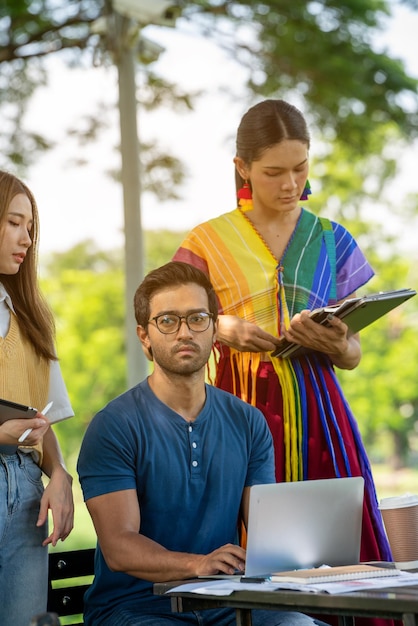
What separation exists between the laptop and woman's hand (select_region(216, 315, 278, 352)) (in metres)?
0.64

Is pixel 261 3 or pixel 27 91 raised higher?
pixel 261 3

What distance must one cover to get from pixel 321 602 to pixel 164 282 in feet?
3.50

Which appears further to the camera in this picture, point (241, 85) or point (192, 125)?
point (192, 125)

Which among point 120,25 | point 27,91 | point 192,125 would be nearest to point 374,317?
point 120,25

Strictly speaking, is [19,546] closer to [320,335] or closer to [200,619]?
[200,619]

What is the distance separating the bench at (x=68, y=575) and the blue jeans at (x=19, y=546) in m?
0.42

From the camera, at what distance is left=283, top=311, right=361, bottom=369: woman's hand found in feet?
9.09

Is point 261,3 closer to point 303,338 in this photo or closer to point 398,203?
point 303,338

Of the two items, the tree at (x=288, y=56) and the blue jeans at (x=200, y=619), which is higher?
the tree at (x=288, y=56)

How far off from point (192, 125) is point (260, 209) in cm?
1180

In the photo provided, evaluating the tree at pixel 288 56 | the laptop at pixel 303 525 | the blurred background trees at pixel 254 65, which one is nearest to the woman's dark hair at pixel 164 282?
the laptop at pixel 303 525

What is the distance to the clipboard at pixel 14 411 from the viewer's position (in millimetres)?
2262

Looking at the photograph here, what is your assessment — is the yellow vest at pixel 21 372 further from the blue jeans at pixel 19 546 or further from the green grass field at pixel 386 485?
the green grass field at pixel 386 485

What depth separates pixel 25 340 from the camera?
261 cm
